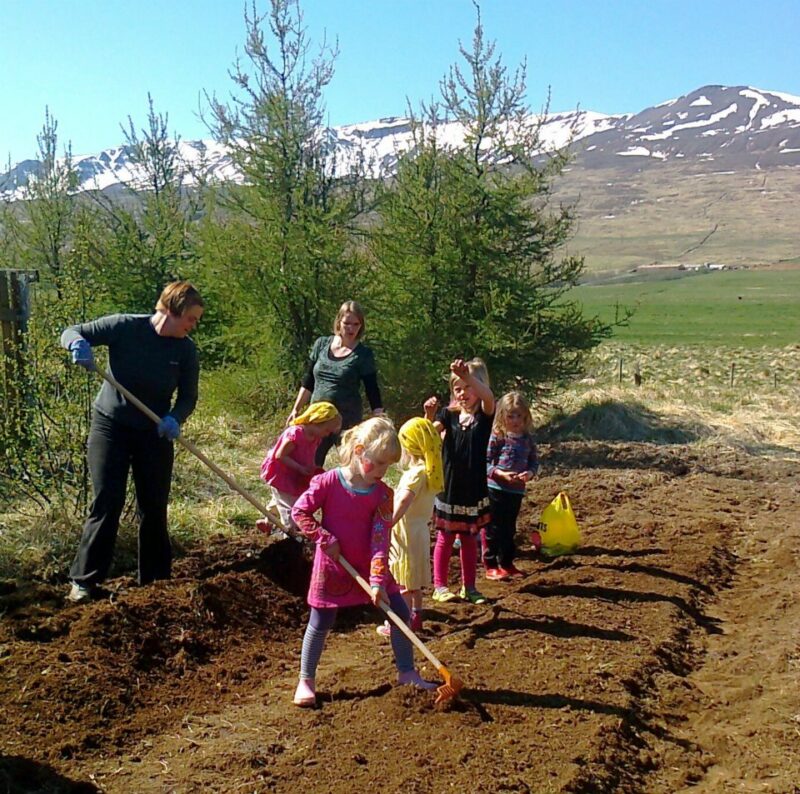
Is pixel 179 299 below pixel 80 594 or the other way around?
the other way around

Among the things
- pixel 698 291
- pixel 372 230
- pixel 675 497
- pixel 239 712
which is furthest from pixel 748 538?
pixel 698 291

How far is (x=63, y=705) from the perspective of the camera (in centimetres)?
443

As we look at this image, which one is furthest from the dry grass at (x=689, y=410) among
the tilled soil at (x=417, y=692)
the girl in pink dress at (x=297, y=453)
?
the girl in pink dress at (x=297, y=453)

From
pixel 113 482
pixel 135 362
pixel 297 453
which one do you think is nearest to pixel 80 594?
pixel 113 482

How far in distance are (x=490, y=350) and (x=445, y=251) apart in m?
1.43

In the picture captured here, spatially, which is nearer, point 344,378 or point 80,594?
point 80,594

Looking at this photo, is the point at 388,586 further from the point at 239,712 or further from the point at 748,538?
the point at 748,538

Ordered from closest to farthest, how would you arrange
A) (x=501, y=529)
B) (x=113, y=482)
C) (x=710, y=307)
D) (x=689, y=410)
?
(x=113, y=482) → (x=501, y=529) → (x=689, y=410) → (x=710, y=307)

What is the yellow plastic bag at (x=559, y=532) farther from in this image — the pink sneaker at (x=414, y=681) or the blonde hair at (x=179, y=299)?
the blonde hair at (x=179, y=299)

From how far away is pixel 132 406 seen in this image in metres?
5.52

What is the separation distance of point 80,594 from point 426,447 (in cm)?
231

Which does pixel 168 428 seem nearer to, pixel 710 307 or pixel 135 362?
pixel 135 362

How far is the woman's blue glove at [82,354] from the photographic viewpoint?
5.14 meters

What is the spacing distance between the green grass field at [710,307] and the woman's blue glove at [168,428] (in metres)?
9.94
